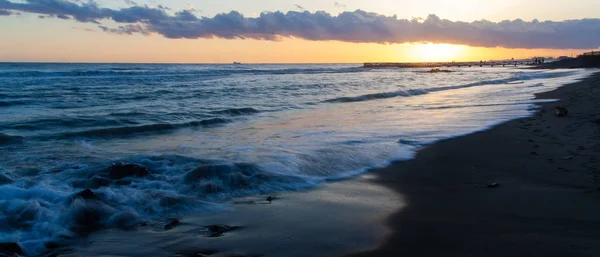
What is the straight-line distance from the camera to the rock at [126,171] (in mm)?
6590

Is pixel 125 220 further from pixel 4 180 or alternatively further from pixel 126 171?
pixel 4 180

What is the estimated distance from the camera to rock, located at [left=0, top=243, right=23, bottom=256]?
3815 mm

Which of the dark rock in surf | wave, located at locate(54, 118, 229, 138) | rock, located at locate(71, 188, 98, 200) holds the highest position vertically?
rock, located at locate(71, 188, 98, 200)

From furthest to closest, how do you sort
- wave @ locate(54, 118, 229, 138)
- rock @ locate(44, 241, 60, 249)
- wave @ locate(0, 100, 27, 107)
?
1. wave @ locate(0, 100, 27, 107)
2. wave @ locate(54, 118, 229, 138)
3. rock @ locate(44, 241, 60, 249)

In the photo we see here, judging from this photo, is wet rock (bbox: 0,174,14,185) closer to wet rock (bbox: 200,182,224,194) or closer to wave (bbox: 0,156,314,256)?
wave (bbox: 0,156,314,256)

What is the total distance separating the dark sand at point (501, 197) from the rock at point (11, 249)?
119 inches

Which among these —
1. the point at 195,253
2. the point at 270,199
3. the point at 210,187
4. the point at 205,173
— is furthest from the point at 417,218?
the point at 205,173

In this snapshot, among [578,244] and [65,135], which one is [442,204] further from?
[65,135]

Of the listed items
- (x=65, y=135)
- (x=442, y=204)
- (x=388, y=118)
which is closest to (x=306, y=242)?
(x=442, y=204)

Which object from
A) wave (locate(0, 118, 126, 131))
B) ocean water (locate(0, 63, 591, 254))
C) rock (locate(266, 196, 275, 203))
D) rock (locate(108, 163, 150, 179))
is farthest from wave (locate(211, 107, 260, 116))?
rock (locate(266, 196, 275, 203))

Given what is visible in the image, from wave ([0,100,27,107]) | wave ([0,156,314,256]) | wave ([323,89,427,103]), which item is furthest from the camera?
wave ([323,89,427,103])

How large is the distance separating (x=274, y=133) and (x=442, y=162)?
4.78 meters

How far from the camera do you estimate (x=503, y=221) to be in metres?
4.63

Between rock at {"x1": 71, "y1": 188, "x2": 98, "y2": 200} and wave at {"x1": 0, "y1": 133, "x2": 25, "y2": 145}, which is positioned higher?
rock at {"x1": 71, "y1": 188, "x2": 98, "y2": 200}
